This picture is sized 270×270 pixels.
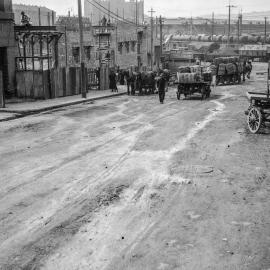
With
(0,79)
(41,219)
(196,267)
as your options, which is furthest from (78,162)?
(0,79)

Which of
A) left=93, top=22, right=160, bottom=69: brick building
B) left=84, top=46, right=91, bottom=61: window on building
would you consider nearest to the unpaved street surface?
left=84, top=46, right=91, bottom=61: window on building

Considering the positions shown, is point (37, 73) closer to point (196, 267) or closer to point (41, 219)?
point (41, 219)

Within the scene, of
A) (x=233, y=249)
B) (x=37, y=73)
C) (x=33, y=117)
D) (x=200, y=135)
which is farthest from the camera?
(x=37, y=73)

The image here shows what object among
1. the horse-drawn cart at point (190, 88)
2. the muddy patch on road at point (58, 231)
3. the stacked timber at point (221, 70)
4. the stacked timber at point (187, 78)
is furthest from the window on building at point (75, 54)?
the muddy patch on road at point (58, 231)

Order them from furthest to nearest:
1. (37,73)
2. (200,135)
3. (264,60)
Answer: (264,60)
(37,73)
(200,135)

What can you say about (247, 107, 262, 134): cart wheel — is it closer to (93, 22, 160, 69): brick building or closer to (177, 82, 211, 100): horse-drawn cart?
(177, 82, 211, 100): horse-drawn cart

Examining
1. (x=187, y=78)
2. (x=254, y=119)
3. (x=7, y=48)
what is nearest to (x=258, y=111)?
(x=254, y=119)

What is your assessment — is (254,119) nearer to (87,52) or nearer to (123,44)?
(87,52)

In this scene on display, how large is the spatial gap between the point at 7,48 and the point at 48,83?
3.06 m

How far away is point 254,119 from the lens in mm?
16500

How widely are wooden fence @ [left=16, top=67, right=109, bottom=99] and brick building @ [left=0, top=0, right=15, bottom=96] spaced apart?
0.49 m

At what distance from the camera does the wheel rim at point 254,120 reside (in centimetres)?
1609

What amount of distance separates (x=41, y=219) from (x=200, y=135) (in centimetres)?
902

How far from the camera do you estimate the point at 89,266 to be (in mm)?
6488
